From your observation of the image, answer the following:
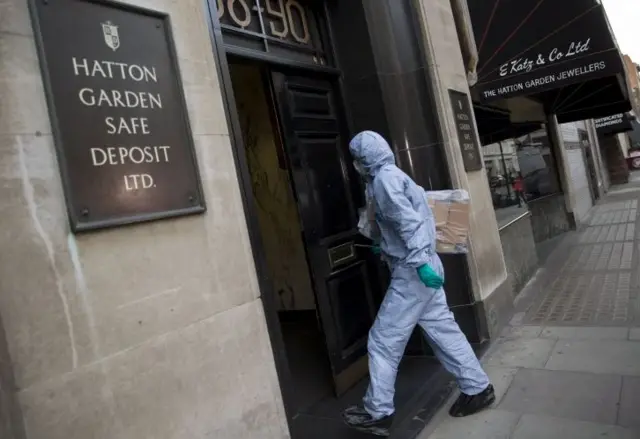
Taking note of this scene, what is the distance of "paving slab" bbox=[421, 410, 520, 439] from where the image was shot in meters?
3.21

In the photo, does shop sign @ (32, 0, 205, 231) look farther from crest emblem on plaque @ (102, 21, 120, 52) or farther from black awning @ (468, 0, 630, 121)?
black awning @ (468, 0, 630, 121)

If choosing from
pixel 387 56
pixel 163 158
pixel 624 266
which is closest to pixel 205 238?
pixel 163 158

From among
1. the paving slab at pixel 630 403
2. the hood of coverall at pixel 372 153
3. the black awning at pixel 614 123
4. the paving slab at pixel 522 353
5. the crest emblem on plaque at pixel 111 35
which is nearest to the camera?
the crest emblem on plaque at pixel 111 35

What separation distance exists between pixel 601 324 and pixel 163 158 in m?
4.54

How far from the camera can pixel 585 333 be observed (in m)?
A: 4.67

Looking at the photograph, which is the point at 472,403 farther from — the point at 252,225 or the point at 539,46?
the point at 539,46

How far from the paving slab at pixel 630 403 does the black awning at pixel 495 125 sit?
5266 mm

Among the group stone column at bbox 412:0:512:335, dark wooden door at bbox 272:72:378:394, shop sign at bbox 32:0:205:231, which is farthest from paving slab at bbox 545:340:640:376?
shop sign at bbox 32:0:205:231

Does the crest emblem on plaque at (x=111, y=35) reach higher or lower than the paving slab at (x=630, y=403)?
higher

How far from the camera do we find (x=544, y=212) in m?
11.2

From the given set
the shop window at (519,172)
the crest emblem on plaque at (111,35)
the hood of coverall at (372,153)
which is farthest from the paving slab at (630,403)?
the crest emblem on plaque at (111,35)

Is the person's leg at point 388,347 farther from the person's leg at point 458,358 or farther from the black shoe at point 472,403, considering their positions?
the black shoe at point 472,403

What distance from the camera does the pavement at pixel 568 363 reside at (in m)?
3.18

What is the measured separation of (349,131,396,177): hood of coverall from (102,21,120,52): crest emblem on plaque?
174 centimetres
